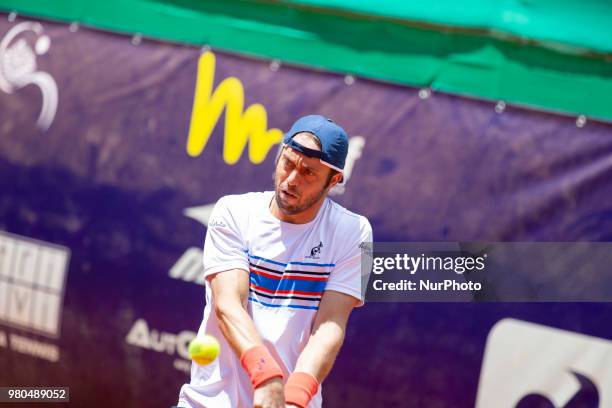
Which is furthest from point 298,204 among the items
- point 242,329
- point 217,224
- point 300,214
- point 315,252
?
point 242,329

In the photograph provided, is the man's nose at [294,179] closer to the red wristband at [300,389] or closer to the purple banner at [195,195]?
the red wristband at [300,389]

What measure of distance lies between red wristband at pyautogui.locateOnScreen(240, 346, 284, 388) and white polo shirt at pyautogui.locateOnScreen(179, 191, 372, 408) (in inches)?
7.6

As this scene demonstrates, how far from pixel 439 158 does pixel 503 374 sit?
3.65 ft

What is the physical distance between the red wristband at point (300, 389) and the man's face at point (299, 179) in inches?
22.4

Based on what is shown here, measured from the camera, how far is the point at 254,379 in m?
2.95

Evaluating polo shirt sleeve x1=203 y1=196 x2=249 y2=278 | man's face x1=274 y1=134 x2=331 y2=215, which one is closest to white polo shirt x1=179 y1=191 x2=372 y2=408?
polo shirt sleeve x1=203 y1=196 x2=249 y2=278

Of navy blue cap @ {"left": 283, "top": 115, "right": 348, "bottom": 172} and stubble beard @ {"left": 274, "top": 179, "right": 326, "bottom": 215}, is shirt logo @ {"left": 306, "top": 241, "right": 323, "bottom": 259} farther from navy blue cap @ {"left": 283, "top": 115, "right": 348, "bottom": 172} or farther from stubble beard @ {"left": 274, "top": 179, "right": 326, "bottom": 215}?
navy blue cap @ {"left": 283, "top": 115, "right": 348, "bottom": 172}

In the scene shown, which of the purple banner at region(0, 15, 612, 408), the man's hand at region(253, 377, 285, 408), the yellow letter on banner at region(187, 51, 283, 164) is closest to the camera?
the man's hand at region(253, 377, 285, 408)

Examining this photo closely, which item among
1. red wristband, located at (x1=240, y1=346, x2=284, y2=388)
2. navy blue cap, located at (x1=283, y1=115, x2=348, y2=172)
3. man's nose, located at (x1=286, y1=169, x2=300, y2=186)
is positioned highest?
navy blue cap, located at (x1=283, y1=115, x2=348, y2=172)

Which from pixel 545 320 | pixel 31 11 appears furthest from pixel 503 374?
pixel 31 11

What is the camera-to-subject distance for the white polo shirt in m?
3.22

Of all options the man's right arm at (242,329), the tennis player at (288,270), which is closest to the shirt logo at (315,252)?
the tennis player at (288,270)

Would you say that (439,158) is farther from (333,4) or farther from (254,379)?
(254,379)

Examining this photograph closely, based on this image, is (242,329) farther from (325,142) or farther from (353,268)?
(325,142)
